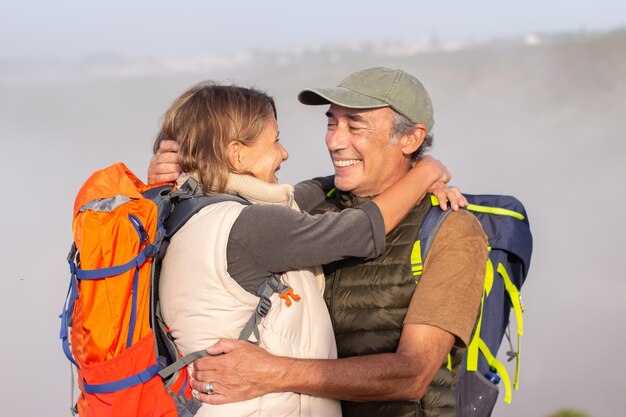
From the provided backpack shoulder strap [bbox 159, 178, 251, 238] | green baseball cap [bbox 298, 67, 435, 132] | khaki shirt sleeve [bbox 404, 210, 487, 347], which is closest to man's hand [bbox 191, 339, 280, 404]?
backpack shoulder strap [bbox 159, 178, 251, 238]

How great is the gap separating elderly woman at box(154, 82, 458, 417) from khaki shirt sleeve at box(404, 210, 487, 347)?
0.61 feet

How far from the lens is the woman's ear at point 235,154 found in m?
2.63

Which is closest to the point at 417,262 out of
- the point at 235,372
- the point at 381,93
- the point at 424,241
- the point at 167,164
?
the point at 424,241

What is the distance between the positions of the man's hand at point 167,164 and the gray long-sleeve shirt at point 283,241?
311 millimetres

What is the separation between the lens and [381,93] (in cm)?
300

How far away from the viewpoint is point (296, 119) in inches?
433

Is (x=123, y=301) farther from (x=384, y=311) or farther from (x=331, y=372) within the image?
(x=384, y=311)

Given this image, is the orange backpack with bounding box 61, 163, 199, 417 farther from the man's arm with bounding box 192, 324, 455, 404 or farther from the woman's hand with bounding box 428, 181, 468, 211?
the woman's hand with bounding box 428, 181, 468, 211

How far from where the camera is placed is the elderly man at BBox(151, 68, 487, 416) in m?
2.54

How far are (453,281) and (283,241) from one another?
1.88 feet

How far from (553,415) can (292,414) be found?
5.42 meters

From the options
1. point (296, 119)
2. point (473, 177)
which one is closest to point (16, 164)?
point (296, 119)

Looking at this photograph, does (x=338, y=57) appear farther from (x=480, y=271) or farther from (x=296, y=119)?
(x=480, y=271)

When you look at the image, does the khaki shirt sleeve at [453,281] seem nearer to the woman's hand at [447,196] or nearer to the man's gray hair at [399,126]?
the woman's hand at [447,196]
